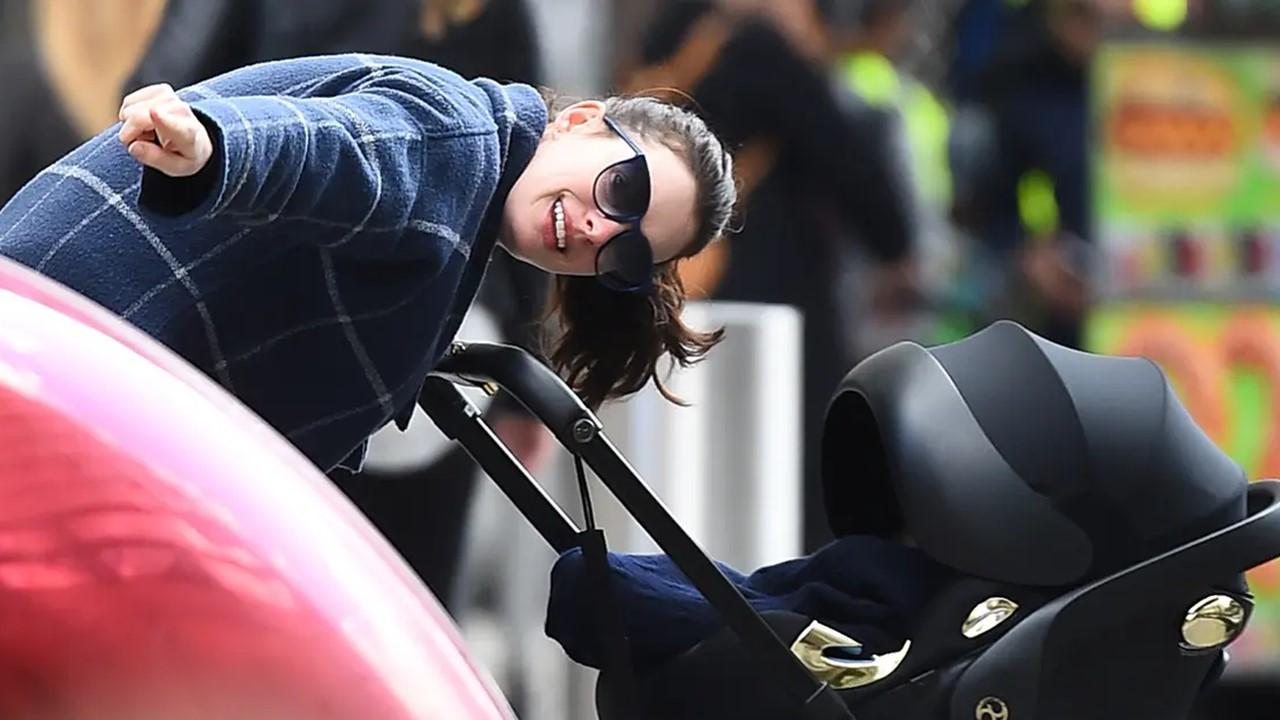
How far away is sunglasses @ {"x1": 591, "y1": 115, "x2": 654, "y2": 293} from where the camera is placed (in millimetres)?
1305

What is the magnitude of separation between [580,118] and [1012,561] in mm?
424

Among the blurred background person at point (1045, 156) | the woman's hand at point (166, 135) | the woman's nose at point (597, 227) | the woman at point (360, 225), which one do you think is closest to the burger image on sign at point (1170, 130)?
the blurred background person at point (1045, 156)

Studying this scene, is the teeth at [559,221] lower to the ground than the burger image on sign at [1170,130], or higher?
higher

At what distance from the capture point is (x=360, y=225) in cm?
117

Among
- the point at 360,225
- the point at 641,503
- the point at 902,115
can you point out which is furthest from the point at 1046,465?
the point at 902,115

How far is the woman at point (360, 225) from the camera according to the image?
3.84 feet

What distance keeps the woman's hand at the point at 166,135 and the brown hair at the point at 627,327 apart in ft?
1.41

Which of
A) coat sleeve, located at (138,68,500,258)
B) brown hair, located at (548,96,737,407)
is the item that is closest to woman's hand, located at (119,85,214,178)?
coat sleeve, located at (138,68,500,258)

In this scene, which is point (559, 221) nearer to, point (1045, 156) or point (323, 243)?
point (323, 243)

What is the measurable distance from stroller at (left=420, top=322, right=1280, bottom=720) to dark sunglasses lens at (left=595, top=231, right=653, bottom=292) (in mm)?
83

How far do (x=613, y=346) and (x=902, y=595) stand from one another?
29cm

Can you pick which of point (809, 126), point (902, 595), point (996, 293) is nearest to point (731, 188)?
point (902, 595)

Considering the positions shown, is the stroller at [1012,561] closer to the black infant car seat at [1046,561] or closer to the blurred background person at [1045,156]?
the black infant car seat at [1046,561]

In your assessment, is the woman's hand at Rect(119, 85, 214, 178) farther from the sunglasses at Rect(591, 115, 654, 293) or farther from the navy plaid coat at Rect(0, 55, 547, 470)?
the sunglasses at Rect(591, 115, 654, 293)
